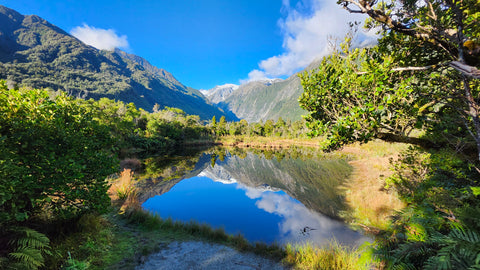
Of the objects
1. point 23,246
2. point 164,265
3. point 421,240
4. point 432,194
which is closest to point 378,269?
point 421,240

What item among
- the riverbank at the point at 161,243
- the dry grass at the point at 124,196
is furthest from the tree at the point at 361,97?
the dry grass at the point at 124,196

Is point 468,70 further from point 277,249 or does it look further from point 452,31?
point 277,249

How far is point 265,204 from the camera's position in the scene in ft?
50.8

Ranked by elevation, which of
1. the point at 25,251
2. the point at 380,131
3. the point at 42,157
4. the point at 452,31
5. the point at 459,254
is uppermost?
the point at 452,31

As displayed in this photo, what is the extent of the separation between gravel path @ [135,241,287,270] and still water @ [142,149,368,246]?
10.3 ft

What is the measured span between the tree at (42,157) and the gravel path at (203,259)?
2.55 m

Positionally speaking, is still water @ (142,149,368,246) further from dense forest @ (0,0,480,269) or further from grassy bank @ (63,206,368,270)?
dense forest @ (0,0,480,269)

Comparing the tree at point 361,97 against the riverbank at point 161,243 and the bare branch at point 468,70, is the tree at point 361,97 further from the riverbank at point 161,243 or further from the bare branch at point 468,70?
the riverbank at point 161,243

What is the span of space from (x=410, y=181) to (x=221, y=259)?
9443 mm

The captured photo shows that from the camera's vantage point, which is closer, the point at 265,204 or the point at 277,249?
the point at 277,249

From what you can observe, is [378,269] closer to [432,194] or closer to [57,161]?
[432,194]

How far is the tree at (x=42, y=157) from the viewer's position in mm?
3950

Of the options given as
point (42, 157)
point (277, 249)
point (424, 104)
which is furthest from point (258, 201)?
point (42, 157)

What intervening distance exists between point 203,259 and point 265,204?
10.2m
